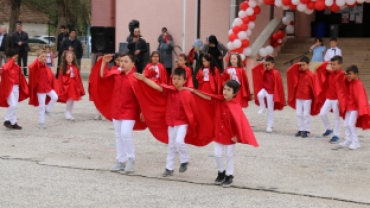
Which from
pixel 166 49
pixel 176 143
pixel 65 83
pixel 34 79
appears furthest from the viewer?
pixel 166 49

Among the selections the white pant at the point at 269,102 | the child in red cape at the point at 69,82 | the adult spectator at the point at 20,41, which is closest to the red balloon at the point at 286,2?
the white pant at the point at 269,102

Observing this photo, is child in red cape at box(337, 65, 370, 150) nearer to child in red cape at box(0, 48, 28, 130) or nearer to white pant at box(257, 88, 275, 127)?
white pant at box(257, 88, 275, 127)

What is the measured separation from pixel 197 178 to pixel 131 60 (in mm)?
1792

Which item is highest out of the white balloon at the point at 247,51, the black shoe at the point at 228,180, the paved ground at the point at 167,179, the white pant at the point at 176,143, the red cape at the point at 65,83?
the white balloon at the point at 247,51

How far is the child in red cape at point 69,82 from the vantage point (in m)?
11.0

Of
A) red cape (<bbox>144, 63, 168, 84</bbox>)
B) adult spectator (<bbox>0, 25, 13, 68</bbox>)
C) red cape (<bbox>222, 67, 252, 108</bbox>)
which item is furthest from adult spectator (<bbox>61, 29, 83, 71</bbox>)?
red cape (<bbox>222, 67, 252, 108</bbox>)

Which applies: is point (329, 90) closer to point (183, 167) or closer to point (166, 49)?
point (183, 167)

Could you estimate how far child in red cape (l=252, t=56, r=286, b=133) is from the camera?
9906mm

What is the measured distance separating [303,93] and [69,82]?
5041 millimetres

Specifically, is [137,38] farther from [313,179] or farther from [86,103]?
[313,179]

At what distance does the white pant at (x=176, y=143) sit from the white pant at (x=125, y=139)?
0.49 meters

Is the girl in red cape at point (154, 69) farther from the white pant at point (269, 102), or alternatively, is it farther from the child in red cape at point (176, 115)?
the child in red cape at point (176, 115)

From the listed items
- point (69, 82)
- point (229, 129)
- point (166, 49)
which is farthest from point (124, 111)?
point (166, 49)

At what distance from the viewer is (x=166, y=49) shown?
1744 centimetres
